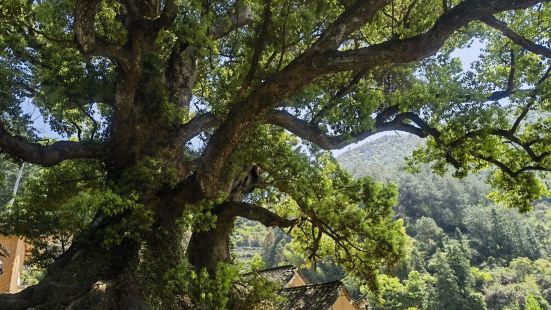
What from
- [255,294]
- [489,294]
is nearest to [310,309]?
[255,294]

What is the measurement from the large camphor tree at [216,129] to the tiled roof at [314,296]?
20.3ft

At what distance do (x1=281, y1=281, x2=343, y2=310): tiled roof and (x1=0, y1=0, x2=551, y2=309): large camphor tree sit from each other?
6174 mm

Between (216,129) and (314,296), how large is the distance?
9691 mm

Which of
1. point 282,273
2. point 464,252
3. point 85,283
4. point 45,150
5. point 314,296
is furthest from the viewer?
point 464,252

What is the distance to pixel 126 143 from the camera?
10.5 m

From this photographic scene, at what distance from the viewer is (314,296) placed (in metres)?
17.7

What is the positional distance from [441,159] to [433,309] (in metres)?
49.6

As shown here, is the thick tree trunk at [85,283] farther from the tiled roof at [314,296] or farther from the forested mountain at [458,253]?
the forested mountain at [458,253]

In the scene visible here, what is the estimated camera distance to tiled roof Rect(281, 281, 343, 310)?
54.9ft

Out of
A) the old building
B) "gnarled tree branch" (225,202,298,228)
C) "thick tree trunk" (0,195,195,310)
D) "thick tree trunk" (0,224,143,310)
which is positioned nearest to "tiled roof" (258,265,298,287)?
the old building

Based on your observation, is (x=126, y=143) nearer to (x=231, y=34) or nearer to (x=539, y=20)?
(x=231, y=34)

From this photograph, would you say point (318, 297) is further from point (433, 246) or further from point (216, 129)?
point (433, 246)

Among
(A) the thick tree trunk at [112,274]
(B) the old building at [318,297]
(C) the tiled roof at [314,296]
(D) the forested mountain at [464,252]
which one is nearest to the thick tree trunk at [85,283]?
(A) the thick tree trunk at [112,274]

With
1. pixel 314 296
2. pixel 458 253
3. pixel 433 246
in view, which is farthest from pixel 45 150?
pixel 433 246
